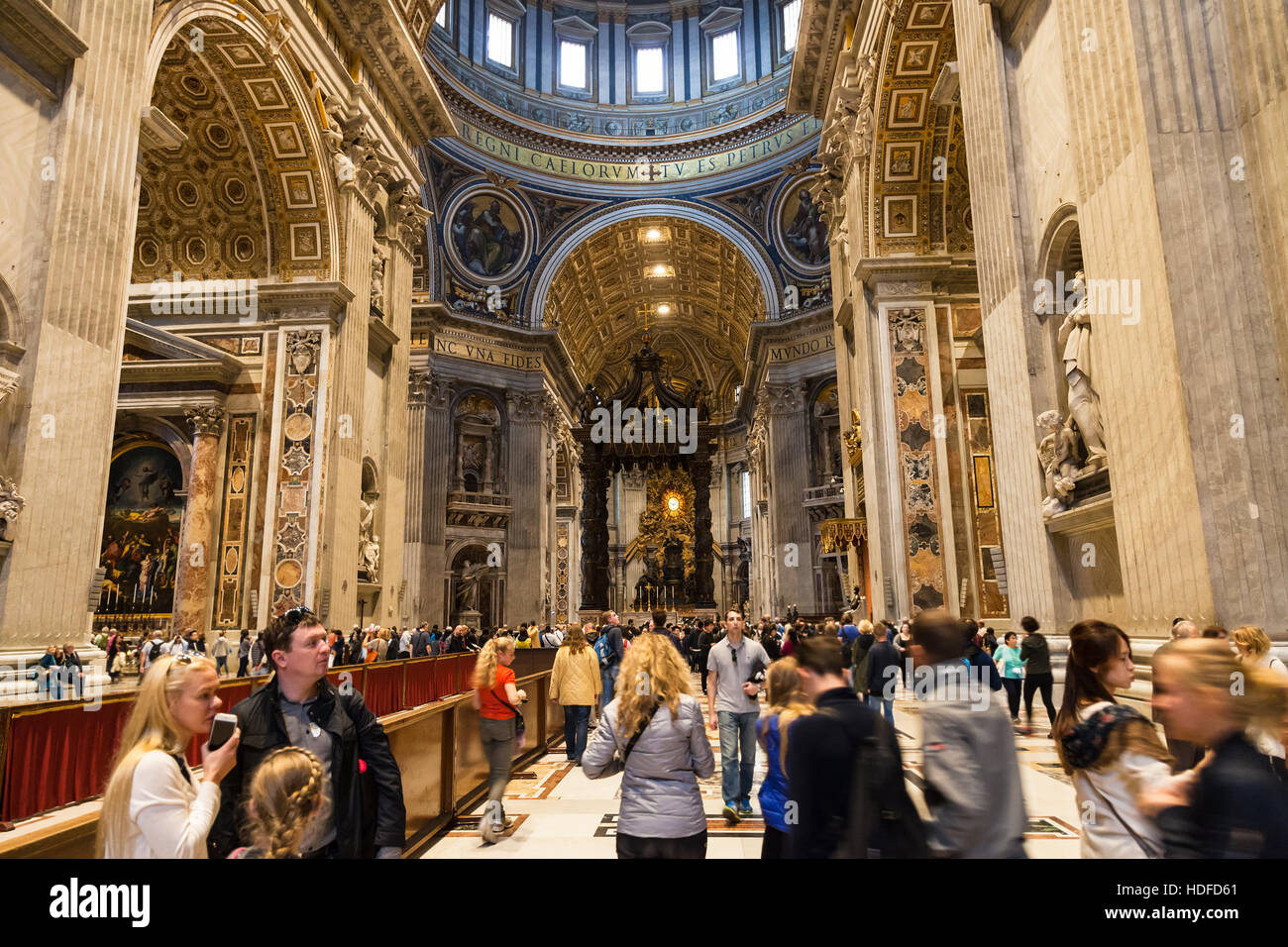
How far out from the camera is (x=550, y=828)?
16.2 ft

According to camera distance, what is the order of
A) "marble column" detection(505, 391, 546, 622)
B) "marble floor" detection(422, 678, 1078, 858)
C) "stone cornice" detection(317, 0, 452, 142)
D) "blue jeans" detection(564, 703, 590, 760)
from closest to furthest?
1. "marble floor" detection(422, 678, 1078, 858)
2. "blue jeans" detection(564, 703, 590, 760)
3. "stone cornice" detection(317, 0, 452, 142)
4. "marble column" detection(505, 391, 546, 622)

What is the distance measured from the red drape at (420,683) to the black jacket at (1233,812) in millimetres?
8751

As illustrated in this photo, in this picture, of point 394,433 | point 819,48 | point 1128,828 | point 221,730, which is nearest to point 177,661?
point 221,730

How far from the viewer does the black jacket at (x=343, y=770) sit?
2.18 metres

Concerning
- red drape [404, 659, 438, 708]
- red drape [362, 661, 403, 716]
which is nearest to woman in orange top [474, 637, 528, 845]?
red drape [362, 661, 403, 716]

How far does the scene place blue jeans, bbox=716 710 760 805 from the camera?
4995mm

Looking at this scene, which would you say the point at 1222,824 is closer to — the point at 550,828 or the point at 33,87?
the point at 550,828

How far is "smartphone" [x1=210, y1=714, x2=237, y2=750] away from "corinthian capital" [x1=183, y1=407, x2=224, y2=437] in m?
12.0

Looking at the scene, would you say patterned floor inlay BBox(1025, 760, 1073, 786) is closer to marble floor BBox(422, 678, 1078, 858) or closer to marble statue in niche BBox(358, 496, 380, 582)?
marble floor BBox(422, 678, 1078, 858)

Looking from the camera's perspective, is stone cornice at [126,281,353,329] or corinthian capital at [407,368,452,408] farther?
corinthian capital at [407,368,452,408]

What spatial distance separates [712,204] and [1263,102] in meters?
26.3

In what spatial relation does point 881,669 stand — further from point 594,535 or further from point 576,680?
point 594,535

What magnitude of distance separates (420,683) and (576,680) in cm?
406

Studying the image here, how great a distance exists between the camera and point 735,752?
5082 millimetres
